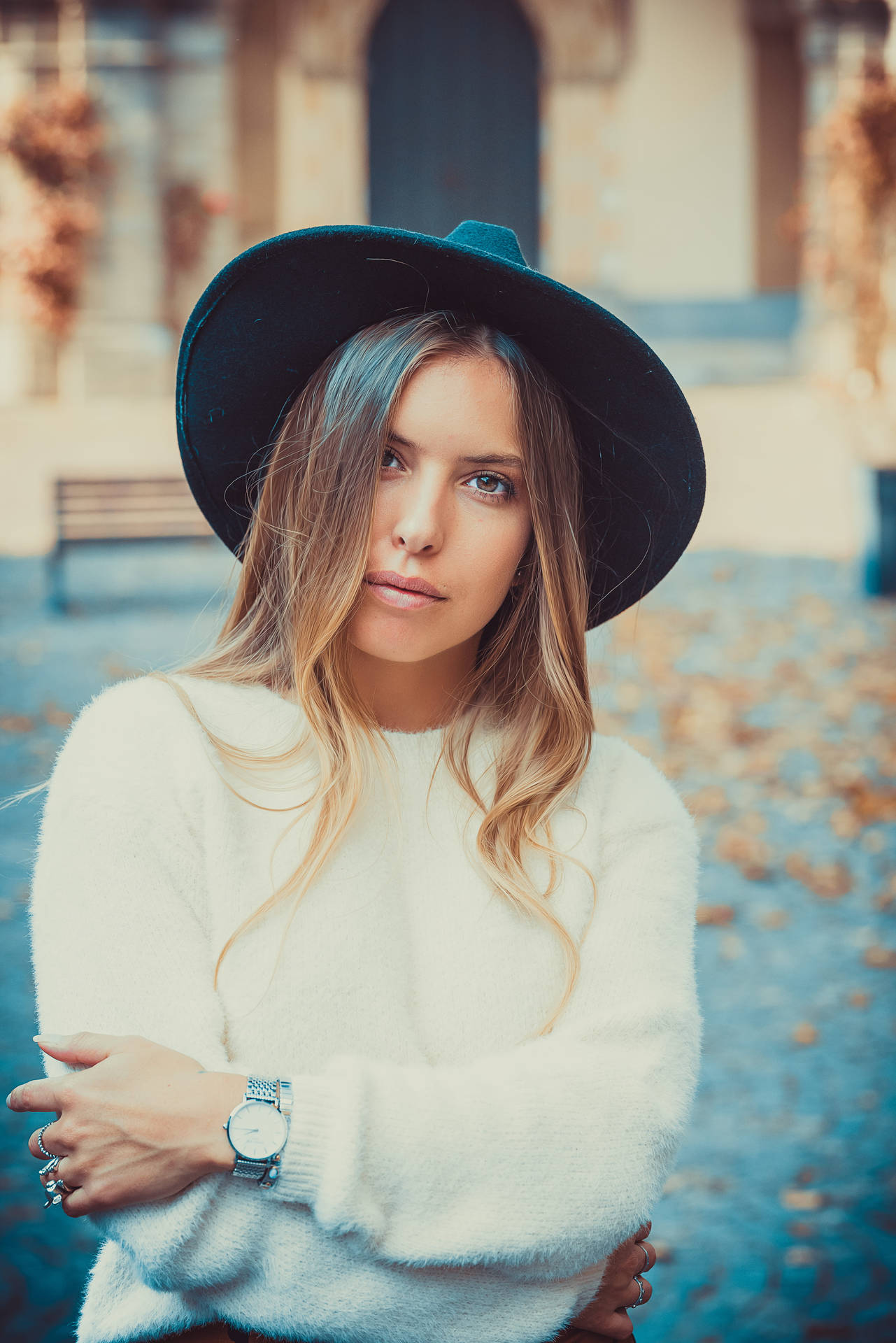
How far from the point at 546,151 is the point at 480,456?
14142 mm

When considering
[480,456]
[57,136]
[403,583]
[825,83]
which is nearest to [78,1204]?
[403,583]

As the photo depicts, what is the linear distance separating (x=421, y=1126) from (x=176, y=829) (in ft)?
1.38

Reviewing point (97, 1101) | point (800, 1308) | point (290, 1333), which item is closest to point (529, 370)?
point (97, 1101)

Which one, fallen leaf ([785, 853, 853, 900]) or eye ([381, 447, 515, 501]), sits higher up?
eye ([381, 447, 515, 501])

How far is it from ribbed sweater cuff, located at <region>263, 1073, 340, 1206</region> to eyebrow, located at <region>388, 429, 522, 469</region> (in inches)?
29.0

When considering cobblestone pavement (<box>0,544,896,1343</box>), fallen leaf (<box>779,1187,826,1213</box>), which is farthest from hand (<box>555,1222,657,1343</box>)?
fallen leaf (<box>779,1187,826,1213</box>)

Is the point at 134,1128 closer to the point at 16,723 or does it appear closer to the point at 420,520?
the point at 420,520

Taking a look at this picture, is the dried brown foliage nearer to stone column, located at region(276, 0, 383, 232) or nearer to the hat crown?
stone column, located at region(276, 0, 383, 232)

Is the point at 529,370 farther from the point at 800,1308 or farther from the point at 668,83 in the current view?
the point at 668,83

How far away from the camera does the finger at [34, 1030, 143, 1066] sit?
1.22 m

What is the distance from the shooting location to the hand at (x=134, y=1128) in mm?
1181

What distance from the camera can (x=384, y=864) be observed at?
1.51 metres

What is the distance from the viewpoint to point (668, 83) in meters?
14.1

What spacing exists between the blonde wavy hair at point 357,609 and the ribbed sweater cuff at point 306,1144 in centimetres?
20
